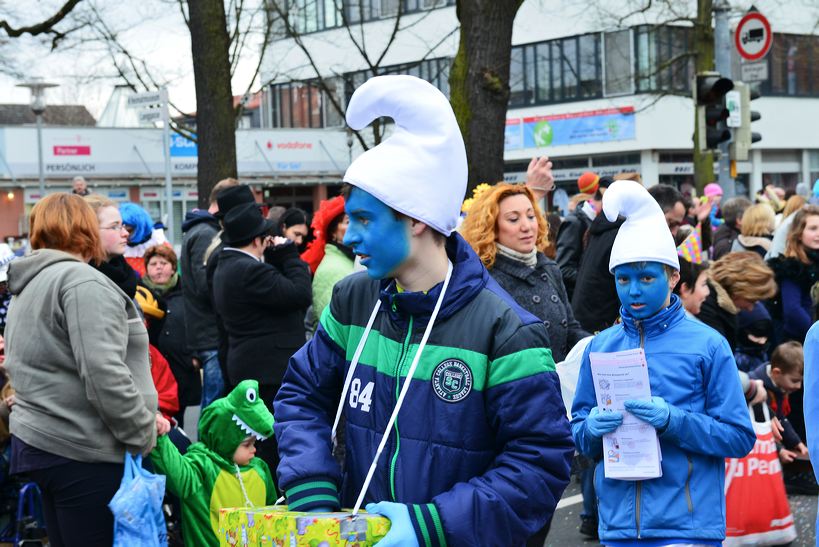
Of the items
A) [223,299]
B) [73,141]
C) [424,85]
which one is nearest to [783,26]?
[73,141]

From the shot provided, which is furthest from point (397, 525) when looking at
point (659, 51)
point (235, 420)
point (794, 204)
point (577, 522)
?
point (659, 51)

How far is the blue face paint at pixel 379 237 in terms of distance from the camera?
3.02 metres

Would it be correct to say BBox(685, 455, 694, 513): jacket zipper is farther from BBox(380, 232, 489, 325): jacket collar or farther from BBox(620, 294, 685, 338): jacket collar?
BBox(380, 232, 489, 325): jacket collar

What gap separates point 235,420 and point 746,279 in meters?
3.49

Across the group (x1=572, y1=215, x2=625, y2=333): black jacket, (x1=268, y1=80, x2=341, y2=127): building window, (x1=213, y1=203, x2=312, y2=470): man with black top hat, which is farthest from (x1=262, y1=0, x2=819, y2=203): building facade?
(x1=213, y1=203, x2=312, y2=470): man with black top hat

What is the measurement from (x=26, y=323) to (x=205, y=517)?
63.9 inches

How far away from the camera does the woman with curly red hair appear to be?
587 cm

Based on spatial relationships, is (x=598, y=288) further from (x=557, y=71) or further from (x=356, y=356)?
(x=557, y=71)

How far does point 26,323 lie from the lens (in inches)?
192

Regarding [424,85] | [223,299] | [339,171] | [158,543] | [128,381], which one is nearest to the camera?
[424,85]

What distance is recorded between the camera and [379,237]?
119 inches

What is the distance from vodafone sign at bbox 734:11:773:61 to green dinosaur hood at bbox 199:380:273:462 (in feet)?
39.7

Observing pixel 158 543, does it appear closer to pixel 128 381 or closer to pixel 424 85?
pixel 128 381

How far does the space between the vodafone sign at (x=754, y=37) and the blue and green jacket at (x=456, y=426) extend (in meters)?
14.3
